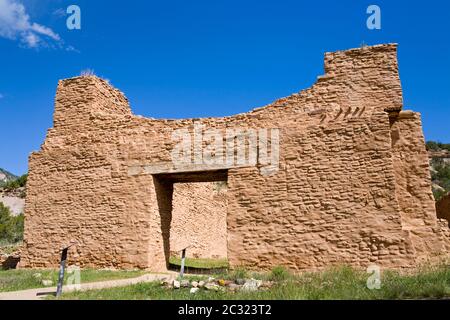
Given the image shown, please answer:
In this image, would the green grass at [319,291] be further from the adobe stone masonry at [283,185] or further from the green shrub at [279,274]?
the adobe stone masonry at [283,185]

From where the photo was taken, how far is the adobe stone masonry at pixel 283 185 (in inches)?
364

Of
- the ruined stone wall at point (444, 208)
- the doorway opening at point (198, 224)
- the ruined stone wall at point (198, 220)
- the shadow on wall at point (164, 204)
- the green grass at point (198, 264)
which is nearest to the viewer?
the shadow on wall at point (164, 204)

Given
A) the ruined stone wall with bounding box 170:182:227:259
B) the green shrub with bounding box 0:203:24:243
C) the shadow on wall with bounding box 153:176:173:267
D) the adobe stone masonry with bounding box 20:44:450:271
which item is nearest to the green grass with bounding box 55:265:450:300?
the adobe stone masonry with bounding box 20:44:450:271

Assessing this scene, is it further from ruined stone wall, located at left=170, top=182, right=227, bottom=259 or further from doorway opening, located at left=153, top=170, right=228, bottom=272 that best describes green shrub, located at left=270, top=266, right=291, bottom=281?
ruined stone wall, located at left=170, top=182, right=227, bottom=259

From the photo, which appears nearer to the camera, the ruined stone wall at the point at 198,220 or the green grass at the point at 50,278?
the green grass at the point at 50,278

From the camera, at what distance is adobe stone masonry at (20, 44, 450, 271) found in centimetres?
925

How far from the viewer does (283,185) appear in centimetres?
997

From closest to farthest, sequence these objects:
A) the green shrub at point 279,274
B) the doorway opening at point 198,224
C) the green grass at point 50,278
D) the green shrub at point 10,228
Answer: the green shrub at point 279,274, the green grass at point 50,278, the doorway opening at point 198,224, the green shrub at point 10,228

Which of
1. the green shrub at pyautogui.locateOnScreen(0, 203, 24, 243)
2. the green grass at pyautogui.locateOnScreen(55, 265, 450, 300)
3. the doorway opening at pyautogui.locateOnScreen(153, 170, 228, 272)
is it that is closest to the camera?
the green grass at pyautogui.locateOnScreen(55, 265, 450, 300)

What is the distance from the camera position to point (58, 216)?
11797mm

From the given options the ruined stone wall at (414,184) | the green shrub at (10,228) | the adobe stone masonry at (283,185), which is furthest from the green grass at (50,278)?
the green shrub at (10,228)

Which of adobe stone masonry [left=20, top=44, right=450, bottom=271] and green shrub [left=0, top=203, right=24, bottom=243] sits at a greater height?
adobe stone masonry [left=20, top=44, right=450, bottom=271]

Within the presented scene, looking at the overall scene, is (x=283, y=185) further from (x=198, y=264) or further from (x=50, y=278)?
(x=198, y=264)
